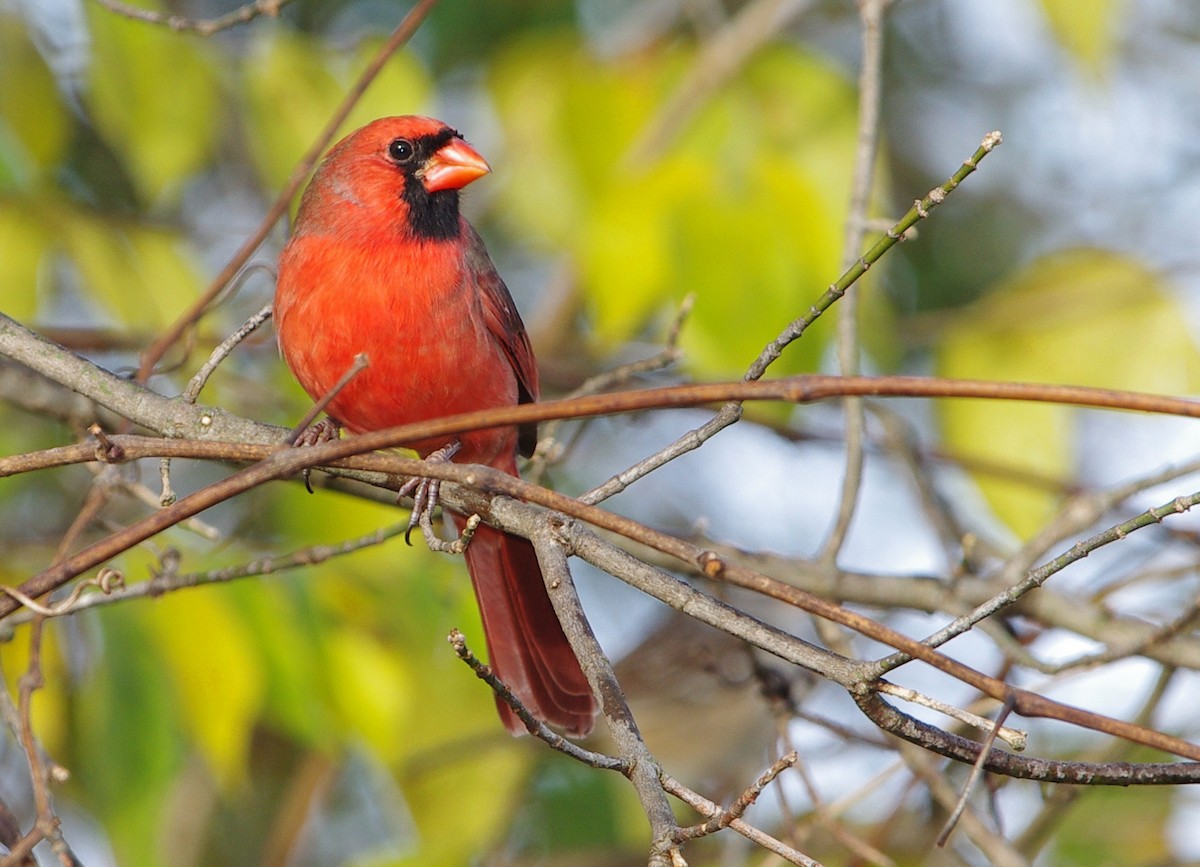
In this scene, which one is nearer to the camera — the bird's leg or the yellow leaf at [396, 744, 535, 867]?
the bird's leg

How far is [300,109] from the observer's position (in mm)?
2965

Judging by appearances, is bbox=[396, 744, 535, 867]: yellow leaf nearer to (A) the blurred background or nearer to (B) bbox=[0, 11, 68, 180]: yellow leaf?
(A) the blurred background

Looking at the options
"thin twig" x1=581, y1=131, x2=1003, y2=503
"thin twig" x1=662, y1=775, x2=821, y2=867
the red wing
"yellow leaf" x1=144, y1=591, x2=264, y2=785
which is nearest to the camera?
"thin twig" x1=662, y1=775, x2=821, y2=867

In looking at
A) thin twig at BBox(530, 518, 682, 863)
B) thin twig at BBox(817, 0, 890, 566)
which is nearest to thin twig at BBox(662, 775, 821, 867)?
thin twig at BBox(530, 518, 682, 863)

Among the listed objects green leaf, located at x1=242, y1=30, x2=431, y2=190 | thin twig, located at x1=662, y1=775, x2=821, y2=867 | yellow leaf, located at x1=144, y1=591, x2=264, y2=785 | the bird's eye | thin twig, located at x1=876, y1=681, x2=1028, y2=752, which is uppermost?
green leaf, located at x1=242, y1=30, x2=431, y2=190

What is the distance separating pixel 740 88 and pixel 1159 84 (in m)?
3.32

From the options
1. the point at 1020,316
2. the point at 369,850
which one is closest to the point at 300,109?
the point at 1020,316

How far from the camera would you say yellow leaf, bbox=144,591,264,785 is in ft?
7.92

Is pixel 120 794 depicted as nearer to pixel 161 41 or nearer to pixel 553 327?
pixel 161 41

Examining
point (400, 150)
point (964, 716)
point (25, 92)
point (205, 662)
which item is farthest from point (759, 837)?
point (25, 92)

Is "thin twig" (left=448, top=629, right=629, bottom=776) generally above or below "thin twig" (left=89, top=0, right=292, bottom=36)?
below

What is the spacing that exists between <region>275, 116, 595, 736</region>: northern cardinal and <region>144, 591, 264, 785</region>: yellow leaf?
414 mm

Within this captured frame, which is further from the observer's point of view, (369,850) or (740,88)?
(369,850)

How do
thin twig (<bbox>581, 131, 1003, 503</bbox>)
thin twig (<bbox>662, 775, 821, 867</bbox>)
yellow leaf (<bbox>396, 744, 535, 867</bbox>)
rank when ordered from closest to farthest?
thin twig (<bbox>662, 775, 821, 867</bbox>)
thin twig (<bbox>581, 131, 1003, 503</bbox>)
yellow leaf (<bbox>396, 744, 535, 867</bbox>)
